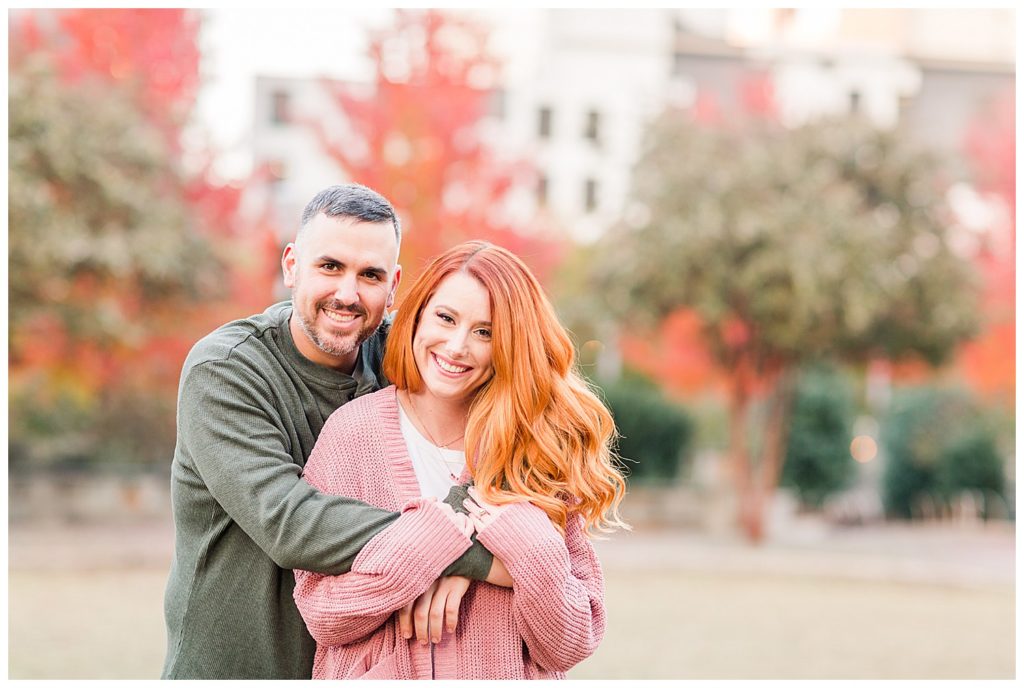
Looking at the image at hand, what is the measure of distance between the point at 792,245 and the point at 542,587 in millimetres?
10642

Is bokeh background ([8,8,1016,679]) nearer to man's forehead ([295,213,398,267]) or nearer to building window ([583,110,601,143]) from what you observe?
man's forehead ([295,213,398,267])

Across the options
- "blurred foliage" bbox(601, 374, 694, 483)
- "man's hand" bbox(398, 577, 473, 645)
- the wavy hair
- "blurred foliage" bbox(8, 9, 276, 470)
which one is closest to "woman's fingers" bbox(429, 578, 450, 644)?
"man's hand" bbox(398, 577, 473, 645)

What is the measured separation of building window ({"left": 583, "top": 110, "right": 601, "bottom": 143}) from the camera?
34.2 metres

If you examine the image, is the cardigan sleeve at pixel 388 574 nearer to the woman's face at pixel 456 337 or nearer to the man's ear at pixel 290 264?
the woman's face at pixel 456 337

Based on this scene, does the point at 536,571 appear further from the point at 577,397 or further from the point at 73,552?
the point at 73,552

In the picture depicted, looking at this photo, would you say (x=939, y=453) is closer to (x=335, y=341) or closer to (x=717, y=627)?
(x=717, y=627)

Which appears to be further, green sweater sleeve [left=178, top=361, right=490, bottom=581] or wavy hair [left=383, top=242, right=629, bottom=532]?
wavy hair [left=383, top=242, right=629, bottom=532]

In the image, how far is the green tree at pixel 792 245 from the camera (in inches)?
509

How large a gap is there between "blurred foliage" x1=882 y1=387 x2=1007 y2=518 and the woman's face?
16.5 metres

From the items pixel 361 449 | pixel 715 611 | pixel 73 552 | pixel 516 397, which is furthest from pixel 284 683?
pixel 73 552

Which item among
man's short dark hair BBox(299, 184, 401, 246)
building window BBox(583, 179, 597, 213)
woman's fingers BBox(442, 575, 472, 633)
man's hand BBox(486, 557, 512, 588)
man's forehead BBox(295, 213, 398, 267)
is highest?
building window BBox(583, 179, 597, 213)

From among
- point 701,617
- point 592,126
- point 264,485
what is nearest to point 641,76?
point 592,126

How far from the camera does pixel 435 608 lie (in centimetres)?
275

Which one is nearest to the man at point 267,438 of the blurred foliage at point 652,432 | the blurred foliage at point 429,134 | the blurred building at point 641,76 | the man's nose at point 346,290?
the man's nose at point 346,290
